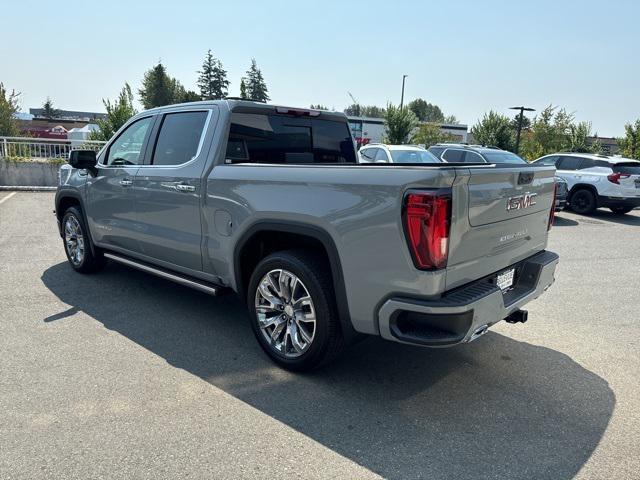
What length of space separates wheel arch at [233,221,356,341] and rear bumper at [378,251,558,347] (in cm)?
34

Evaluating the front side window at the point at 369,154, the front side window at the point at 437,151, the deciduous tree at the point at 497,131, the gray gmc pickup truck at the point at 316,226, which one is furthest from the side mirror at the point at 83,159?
the deciduous tree at the point at 497,131

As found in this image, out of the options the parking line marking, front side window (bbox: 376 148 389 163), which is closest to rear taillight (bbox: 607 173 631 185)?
front side window (bbox: 376 148 389 163)

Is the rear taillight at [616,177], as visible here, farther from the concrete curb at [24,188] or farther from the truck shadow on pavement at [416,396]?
the concrete curb at [24,188]

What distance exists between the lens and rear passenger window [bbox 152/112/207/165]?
4203 millimetres

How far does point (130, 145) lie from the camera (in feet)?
16.5

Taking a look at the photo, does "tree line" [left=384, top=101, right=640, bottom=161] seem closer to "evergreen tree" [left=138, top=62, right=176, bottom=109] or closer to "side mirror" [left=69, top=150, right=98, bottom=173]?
"side mirror" [left=69, top=150, right=98, bottom=173]

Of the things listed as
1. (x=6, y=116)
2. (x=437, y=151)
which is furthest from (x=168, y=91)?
(x=437, y=151)

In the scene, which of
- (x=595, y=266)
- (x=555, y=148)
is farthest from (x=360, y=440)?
(x=555, y=148)

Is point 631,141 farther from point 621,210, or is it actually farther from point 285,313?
point 285,313

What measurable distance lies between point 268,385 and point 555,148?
3973 cm

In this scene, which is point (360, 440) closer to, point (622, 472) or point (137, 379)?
point (622, 472)

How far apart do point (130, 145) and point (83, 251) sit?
164 cm

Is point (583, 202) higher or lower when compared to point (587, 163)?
lower

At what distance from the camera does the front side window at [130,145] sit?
15.9ft
